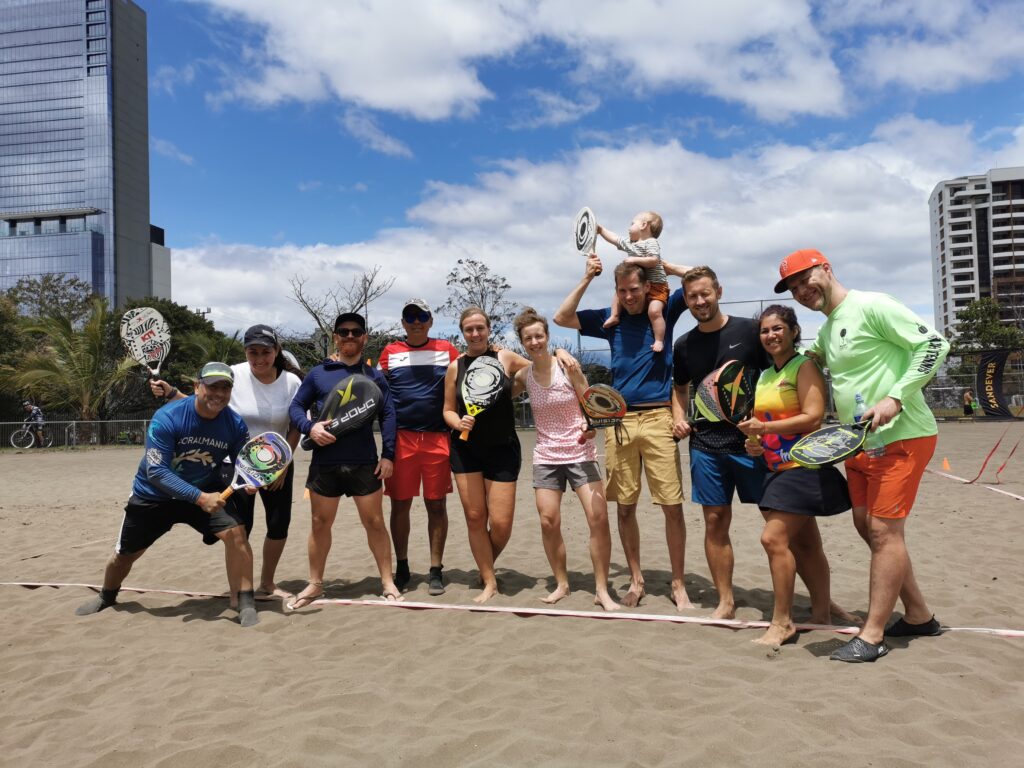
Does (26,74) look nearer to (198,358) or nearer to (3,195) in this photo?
(3,195)

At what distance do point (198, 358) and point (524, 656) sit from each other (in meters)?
32.8

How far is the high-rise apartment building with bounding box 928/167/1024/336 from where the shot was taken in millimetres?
116625

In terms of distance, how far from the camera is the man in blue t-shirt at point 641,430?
4.44 metres

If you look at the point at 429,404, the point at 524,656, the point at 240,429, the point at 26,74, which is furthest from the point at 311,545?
the point at 26,74

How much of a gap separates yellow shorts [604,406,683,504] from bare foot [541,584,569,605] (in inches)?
29.5

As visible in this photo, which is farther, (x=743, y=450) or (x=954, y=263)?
(x=954, y=263)

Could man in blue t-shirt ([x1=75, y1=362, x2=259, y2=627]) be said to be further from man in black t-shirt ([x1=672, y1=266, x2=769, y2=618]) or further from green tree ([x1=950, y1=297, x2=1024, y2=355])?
green tree ([x1=950, y1=297, x2=1024, y2=355])

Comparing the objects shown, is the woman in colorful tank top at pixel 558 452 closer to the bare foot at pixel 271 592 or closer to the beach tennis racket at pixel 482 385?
the beach tennis racket at pixel 482 385

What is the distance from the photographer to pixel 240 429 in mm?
4703

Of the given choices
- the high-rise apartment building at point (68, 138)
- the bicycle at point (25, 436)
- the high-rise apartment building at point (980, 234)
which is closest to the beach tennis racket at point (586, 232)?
the bicycle at point (25, 436)

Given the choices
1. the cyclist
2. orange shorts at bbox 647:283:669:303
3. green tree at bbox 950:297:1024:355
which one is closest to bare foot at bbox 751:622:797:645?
orange shorts at bbox 647:283:669:303

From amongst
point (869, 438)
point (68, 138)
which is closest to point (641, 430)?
point (869, 438)

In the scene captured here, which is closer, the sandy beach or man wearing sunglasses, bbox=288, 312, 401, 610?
the sandy beach

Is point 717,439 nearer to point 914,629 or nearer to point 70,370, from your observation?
point 914,629
